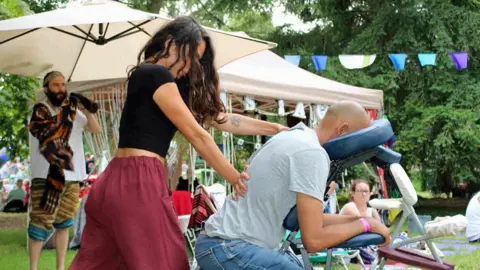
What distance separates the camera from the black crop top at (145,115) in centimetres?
237

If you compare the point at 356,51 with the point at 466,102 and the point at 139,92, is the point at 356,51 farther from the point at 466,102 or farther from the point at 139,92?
the point at 139,92

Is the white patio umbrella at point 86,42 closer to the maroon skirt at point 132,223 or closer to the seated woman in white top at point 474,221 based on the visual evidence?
the maroon skirt at point 132,223

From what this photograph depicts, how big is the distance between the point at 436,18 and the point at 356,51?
1.87 meters

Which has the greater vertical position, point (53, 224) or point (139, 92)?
point (139, 92)

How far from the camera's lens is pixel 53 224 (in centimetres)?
488

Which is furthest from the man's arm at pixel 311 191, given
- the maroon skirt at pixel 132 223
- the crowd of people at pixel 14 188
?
the crowd of people at pixel 14 188

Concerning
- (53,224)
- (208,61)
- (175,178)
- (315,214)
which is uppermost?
(208,61)

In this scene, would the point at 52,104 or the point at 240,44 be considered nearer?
the point at 52,104

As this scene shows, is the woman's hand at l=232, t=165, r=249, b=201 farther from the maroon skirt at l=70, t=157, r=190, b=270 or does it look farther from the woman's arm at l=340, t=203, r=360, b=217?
the woman's arm at l=340, t=203, r=360, b=217

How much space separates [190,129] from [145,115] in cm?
17

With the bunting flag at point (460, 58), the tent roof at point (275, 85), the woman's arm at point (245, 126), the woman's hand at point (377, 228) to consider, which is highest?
the woman's arm at point (245, 126)

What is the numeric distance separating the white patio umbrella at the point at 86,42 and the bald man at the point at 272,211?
2587mm

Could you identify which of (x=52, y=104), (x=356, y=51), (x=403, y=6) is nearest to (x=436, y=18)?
(x=403, y=6)

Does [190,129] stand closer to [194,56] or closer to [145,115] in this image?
[145,115]
